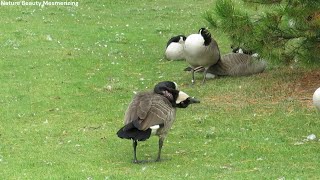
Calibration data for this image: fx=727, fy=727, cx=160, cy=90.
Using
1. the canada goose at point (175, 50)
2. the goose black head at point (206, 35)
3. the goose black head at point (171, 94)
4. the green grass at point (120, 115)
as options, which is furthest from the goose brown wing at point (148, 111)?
the canada goose at point (175, 50)

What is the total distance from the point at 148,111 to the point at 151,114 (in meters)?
0.06

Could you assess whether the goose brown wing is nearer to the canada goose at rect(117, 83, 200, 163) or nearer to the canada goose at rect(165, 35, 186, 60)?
the canada goose at rect(117, 83, 200, 163)

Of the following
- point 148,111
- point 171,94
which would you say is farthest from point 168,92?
point 148,111

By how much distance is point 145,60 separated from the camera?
61.5 ft

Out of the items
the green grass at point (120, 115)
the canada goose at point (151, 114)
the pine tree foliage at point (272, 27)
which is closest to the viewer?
the canada goose at point (151, 114)

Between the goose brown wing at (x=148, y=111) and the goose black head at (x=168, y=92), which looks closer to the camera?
the goose brown wing at (x=148, y=111)

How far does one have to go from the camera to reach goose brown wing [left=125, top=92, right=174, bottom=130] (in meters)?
9.57

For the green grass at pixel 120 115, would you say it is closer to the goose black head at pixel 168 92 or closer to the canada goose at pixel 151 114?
the canada goose at pixel 151 114

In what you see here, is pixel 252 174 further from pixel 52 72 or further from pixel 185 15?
pixel 185 15

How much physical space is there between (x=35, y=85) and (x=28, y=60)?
2.79m

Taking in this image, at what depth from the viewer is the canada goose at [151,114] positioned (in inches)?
370

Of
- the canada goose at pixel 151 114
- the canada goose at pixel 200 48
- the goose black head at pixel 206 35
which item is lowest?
the canada goose at pixel 200 48

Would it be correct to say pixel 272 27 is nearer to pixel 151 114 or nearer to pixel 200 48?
pixel 200 48

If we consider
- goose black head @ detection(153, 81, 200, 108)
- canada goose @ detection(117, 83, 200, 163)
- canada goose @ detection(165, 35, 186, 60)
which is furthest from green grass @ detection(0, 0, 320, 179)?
goose black head @ detection(153, 81, 200, 108)
